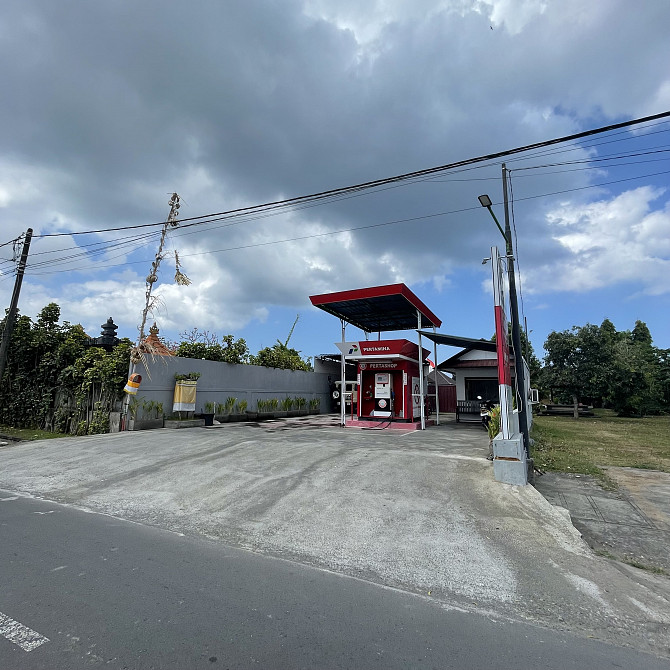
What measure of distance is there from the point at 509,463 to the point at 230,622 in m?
5.27

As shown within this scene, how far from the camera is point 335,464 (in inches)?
324

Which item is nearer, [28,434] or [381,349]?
[28,434]

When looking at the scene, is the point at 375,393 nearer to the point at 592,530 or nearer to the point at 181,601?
the point at 592,530

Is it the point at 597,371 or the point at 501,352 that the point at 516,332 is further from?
the point at 597,371

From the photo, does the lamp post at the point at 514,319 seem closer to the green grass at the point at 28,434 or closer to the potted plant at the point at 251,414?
the potted plant at the point at 251,414

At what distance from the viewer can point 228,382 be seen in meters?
18.5

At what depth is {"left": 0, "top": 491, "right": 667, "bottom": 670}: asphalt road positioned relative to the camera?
269 cm

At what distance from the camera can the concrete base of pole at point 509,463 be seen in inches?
268

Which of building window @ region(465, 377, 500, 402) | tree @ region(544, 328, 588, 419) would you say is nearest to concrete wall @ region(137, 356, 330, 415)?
building window @ region(465, 377, 500, 402)

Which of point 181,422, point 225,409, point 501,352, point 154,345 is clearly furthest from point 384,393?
point 501,352

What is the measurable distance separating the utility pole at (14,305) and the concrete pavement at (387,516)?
272 inches

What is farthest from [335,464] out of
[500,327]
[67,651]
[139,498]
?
[67,651]

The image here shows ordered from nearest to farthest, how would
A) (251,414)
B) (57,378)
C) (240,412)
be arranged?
1. (57,378)
2. (240,412)
3. (251,414)

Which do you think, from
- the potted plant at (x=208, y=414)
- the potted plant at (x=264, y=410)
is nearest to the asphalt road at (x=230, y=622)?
the potted plant at (x=208, y=414)
